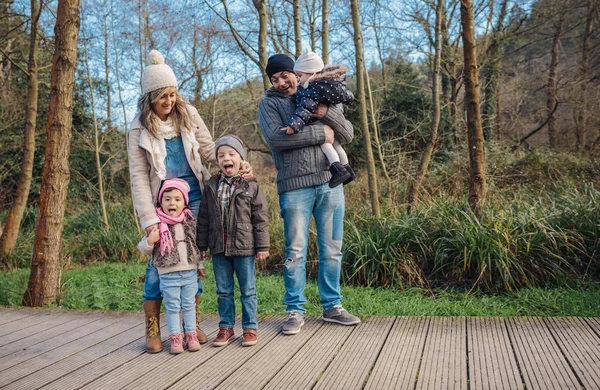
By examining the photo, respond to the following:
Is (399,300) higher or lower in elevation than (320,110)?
lower

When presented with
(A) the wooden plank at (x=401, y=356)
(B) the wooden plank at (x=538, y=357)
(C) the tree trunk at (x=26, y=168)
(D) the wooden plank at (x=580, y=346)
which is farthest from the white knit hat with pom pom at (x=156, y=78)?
(C) the tree trunk at (x=26, y=168)

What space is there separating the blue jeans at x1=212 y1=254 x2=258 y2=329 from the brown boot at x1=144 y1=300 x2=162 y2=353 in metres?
0.39

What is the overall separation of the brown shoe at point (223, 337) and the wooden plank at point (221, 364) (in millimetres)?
38

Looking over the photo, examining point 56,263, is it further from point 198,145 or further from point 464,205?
point 464,205

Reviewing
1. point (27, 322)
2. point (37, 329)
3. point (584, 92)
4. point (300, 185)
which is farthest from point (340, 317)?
point (584, 92)

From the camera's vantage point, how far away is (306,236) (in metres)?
3.52

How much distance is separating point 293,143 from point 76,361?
72.3 inches

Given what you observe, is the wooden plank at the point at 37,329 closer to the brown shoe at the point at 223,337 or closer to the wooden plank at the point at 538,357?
the brown shoe at the point at 223,337

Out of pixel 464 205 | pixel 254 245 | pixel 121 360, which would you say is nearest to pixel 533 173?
pixel 464 205

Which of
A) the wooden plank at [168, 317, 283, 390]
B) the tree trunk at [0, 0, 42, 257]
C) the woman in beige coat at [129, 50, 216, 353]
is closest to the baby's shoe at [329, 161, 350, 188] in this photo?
the woman in beige coat at [129, 50, 216, 353]

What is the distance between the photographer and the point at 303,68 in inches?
136

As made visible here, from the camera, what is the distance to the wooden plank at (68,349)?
2856mm

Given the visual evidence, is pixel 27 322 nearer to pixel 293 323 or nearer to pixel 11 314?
pixel 11 314

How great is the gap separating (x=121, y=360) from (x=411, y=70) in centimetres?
1308
